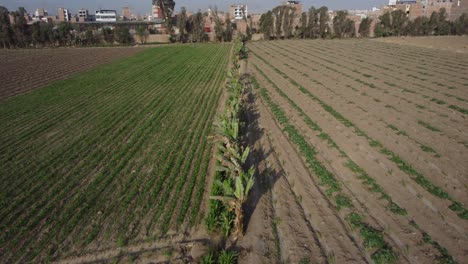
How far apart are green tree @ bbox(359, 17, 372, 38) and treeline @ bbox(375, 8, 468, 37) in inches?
61.2

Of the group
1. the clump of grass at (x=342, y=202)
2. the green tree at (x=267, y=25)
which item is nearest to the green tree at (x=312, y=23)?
the green tree at (x=267, y=25)

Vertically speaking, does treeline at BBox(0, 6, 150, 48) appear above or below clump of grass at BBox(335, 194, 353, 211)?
above

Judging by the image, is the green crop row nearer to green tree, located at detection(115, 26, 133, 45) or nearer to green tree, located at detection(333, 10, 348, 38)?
green tree, located at detection(333, 10, 348, 38)

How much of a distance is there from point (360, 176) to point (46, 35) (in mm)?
68575

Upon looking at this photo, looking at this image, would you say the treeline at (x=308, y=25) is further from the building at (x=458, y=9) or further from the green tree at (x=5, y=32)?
the green tree at (x=5, y=32)

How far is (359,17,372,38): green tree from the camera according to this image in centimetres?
6338

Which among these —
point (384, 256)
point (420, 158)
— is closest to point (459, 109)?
point (420, 158)

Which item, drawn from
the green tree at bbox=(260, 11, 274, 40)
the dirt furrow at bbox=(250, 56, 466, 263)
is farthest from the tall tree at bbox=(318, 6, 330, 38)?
the dirt furrow at bbox=(250, 56, 466, 263)

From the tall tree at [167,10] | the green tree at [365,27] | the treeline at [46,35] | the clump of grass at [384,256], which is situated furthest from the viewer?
the tall tree at [167,10]

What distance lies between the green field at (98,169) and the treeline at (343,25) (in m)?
50.8

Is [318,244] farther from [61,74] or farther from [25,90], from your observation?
[61,74]

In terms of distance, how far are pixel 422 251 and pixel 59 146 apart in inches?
434

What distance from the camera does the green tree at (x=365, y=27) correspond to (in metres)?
63.4

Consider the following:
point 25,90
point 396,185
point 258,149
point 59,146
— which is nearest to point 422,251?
point 396,185
